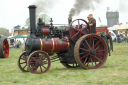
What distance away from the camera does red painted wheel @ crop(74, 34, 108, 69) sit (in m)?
7.60

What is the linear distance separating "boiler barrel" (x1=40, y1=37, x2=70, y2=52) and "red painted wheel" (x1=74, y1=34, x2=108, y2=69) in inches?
15.8

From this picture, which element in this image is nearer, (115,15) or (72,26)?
(72,26)

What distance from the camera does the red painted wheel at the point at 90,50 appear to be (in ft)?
24.9

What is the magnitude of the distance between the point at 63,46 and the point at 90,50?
0.88 metres

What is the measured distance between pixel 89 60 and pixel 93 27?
1.18m

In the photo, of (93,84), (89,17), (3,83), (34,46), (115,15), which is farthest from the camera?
(115,15)

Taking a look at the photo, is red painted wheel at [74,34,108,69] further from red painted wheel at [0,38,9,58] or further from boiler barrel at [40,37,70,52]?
red painted wheel at [0,38,9,58]

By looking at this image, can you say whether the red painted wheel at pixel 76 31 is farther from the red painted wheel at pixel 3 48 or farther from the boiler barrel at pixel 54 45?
the red painted wheel at pixel 3 48

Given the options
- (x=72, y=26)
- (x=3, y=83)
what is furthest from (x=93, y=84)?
(x=72, y=26)

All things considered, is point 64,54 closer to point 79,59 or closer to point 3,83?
point 79,59

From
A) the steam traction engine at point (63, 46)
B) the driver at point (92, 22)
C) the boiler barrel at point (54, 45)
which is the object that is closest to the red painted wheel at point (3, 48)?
the steam traction engine at point (63, 46)

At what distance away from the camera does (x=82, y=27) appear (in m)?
8.26

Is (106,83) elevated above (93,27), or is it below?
below

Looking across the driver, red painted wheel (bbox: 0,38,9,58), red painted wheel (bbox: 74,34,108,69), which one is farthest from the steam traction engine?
red painted wheel (bbox: 0,38,9,58)
